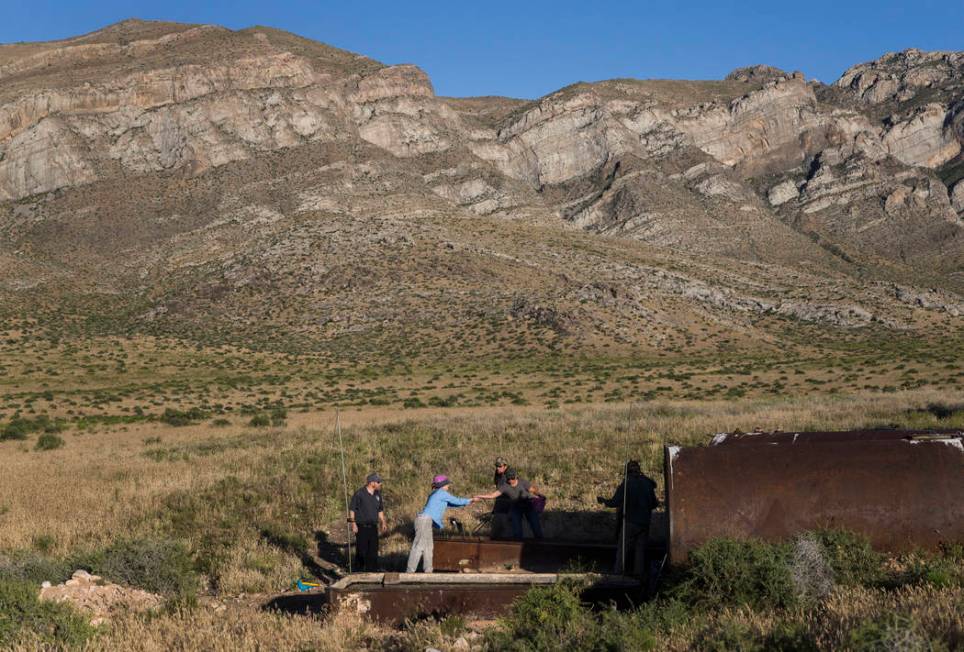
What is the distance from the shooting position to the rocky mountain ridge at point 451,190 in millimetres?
82875

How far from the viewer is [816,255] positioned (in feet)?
397

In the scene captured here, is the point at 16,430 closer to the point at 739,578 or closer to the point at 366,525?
Result: the point at 366,525

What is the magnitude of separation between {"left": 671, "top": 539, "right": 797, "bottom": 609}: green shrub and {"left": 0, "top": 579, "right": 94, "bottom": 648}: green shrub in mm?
5822

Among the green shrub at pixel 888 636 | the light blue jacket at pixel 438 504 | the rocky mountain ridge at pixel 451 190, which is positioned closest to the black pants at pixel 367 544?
the light blue jacket at pixel 438 504

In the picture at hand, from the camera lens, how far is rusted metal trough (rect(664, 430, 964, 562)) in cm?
891

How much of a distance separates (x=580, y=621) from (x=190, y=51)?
469 feet

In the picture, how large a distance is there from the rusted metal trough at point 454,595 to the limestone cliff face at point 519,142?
9424 centimetres

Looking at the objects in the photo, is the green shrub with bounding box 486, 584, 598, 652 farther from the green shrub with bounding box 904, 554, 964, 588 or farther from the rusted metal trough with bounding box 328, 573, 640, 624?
the green shrub with bounding box 904, 554, 964, 588

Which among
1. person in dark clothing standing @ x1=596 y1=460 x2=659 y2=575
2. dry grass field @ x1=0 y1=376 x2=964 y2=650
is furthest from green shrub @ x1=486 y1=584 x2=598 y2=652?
person in dark clothing standing @ x1=596 y1=460 x2=659 y2=575

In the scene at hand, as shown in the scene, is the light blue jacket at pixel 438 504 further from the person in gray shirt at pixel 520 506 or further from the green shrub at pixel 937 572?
the green shrub at pixel 937 572

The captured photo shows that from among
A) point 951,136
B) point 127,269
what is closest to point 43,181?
point 127,269

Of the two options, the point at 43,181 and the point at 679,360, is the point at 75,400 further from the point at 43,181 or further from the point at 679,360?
the point at 43,181

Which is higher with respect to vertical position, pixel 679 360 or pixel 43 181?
pixel 43 181

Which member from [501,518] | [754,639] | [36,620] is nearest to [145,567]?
[36,620]
